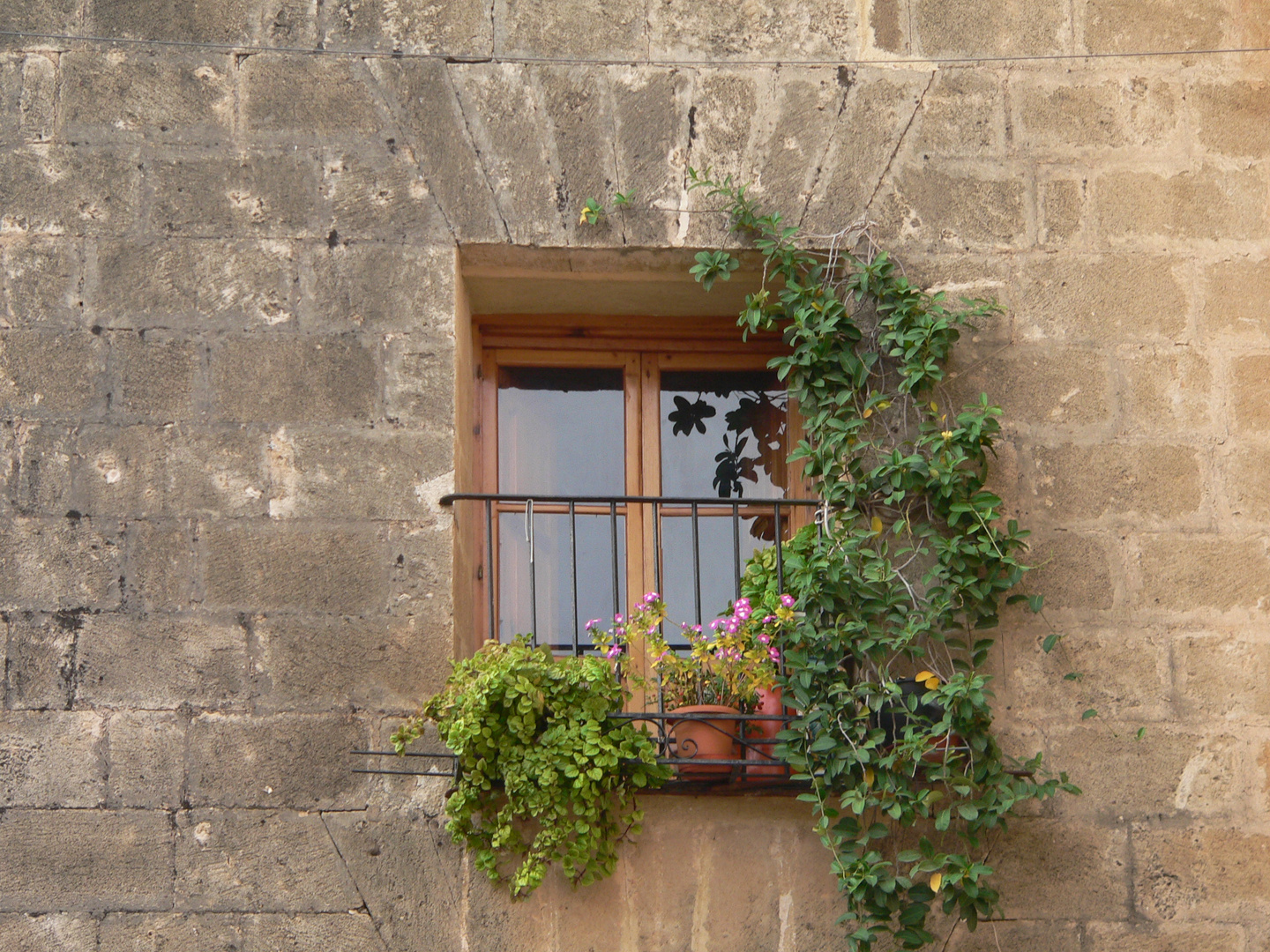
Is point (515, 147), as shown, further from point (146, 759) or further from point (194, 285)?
point (146, 759)

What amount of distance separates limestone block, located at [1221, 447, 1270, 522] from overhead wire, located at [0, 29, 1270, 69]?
1.21m

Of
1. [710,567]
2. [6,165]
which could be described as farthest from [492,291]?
[6,165]

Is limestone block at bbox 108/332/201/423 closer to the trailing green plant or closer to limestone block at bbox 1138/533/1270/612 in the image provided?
the trailing green plant

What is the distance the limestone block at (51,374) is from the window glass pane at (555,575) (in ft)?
4.03

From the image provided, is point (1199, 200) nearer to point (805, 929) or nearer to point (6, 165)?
point (805, 929)

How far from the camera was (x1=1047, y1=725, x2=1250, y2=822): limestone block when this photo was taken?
348 centimetres

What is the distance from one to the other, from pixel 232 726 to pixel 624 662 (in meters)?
1.02

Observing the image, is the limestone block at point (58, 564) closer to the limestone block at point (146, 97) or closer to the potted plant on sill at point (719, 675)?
the limestone block at point (146, 97)

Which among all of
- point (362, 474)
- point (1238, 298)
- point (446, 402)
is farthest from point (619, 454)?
point (1238, 298)

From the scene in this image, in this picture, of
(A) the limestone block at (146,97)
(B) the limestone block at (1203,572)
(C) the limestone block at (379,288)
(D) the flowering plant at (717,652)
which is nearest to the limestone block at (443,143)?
(C) the limestone block at (379,288)

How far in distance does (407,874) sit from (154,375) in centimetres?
149

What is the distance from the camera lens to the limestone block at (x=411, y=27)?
150 inches

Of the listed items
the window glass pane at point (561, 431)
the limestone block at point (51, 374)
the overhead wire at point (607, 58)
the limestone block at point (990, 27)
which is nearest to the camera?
the limestone block at point (51, 374)

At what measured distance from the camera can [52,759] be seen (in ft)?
11.1
